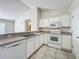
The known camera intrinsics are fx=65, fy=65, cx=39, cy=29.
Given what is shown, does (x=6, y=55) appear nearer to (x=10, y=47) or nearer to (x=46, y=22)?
(x=10, y=47)

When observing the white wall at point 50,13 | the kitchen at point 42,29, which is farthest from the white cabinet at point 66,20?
the white wall at point 50,13

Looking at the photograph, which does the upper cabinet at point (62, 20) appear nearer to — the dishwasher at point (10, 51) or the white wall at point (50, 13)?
the white wall at point (50, 13)

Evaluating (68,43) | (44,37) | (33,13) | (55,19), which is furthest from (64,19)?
(33,13)

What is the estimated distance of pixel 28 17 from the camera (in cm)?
522

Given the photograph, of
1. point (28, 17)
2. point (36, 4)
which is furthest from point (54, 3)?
point (28, 17)

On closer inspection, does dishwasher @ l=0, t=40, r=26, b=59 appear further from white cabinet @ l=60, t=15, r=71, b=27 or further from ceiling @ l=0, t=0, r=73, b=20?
white cabinet @ l=60, t=15, r=71, b=27

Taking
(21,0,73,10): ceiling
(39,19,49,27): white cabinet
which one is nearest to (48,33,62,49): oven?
(39,19,49,27): white cabinet

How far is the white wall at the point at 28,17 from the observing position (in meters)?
4.86

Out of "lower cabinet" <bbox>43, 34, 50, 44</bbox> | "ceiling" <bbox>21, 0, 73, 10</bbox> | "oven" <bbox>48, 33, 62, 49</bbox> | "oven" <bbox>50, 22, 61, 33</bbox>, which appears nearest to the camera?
"ceiling" <bbox>21, 0, 73, 10</bbox>

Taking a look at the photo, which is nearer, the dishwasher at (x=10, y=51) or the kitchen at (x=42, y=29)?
the dishwasher at (x=10, y=51)

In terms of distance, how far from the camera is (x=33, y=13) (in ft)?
16.3

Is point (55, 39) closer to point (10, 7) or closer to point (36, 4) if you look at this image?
point (36, 4)

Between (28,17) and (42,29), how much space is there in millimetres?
1470

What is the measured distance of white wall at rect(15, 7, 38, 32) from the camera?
15.9 ft
